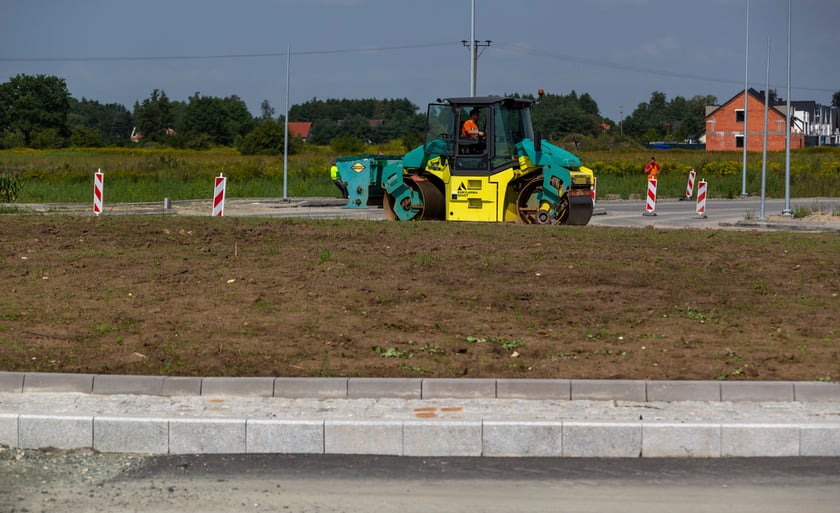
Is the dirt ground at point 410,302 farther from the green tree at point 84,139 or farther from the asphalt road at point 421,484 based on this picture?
the green tree at point 84,139

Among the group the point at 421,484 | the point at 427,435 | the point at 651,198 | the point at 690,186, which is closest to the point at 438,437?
the point at 427,435

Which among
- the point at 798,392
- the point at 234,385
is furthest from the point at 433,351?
the point at 798,392

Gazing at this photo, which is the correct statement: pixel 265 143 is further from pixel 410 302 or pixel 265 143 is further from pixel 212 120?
pixel 410 302

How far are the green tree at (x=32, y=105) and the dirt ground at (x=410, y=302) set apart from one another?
4174 inches

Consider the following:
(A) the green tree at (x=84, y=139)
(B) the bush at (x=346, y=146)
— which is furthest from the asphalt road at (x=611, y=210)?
(A) the green tree at (x=84, y=139)

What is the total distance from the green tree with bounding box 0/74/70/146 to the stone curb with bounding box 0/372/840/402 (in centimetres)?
11159

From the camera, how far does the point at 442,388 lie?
30.1 ft

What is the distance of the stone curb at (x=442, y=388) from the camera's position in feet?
29.8

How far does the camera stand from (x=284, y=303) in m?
12.3

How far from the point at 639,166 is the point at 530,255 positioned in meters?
46.7

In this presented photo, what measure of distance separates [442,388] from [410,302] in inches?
127

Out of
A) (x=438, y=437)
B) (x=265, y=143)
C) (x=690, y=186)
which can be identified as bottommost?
(x=438, y=437)

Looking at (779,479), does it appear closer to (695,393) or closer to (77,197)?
(695,393)

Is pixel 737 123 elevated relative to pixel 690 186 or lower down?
elevated
